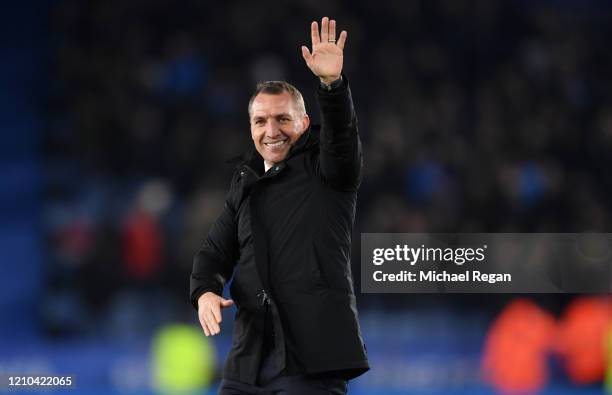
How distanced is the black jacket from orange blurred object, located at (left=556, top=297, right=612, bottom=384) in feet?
11.6

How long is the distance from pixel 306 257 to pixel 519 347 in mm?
3673

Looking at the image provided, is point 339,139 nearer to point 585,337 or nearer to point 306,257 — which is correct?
point 306,257

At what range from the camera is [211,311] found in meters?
2.07

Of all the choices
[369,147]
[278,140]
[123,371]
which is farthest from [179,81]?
[278,140]

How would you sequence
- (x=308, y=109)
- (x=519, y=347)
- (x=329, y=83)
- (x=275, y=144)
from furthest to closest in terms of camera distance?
(x=308, y=109) < (x=519, y=347) < (x=275, y=144) < (x=329, y=83)

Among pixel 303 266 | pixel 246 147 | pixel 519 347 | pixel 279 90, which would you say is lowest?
pixel 303 266

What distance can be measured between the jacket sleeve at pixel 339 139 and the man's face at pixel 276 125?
17 cm

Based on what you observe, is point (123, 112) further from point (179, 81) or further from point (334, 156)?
point (334, 156)

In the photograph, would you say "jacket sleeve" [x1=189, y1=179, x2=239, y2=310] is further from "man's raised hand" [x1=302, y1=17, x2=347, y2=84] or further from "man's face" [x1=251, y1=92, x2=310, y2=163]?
"man's raised hand" [x1=302, y1=17, x2=347, y2=84]

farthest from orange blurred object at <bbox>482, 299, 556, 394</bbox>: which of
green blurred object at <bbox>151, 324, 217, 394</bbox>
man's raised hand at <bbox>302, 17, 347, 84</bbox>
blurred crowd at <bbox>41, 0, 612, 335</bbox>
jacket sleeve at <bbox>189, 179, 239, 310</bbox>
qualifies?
man's raised hand at <bbox>302, 17, 347, 84</bbox>

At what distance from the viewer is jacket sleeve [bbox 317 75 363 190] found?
1.97 meters

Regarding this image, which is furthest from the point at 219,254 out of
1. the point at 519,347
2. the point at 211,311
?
the point at 519,347

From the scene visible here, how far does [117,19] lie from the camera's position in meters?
6.14

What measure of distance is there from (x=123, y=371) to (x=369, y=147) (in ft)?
6.80
